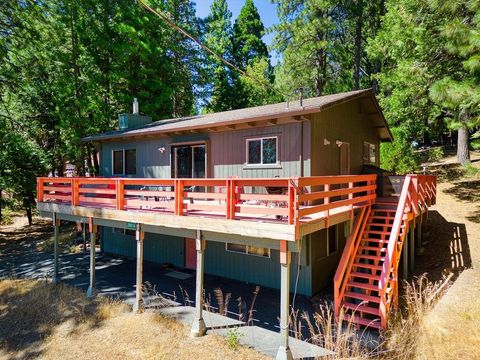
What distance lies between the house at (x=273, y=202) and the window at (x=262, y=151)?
0.03m

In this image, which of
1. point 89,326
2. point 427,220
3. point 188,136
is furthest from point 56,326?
point 427,220

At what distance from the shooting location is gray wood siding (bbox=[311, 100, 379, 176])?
9.44m

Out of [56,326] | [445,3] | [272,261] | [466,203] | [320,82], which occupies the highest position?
[320,82]

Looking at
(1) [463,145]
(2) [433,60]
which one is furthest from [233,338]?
(1) [463,145]

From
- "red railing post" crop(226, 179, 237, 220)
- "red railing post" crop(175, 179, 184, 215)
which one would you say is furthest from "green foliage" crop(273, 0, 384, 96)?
"red railing post" crop(226, 179, 237, 220)

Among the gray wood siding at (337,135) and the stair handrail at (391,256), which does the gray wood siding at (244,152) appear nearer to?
the gray wood siding at (337,135)

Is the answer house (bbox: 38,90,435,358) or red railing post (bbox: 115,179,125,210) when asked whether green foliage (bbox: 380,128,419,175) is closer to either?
house (bbox: 38,90,435,358)

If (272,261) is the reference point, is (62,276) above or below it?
below

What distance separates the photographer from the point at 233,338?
6883 mm

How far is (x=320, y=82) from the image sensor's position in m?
24.1

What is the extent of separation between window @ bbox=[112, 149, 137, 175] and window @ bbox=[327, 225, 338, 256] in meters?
8.64

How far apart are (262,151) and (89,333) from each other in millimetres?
6974

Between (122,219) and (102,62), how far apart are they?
1621 centimetres

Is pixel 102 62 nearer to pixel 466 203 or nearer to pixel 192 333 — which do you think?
pixel 192 333
